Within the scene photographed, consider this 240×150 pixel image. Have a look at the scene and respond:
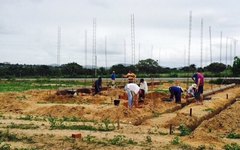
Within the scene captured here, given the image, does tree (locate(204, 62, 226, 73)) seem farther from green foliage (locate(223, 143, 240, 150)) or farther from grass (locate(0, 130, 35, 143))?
grass (locate(0, 130, 35, 143))

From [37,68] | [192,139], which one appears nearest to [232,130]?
[192,139]

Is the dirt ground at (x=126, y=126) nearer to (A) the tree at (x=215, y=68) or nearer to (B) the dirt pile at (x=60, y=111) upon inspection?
(B) the dirt pile at (x=60, y=111)

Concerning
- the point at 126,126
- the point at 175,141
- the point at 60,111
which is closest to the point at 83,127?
the point at 126,126

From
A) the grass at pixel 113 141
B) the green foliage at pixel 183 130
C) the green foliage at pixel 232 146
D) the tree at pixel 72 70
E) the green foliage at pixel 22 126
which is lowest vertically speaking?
the green foliage at pixel 232 146

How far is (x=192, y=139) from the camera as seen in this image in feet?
43.8

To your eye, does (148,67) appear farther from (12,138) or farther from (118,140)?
(118,140)

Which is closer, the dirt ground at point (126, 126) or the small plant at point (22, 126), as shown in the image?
the dirt ground at point (126, 126)

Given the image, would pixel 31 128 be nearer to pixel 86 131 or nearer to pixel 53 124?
pixel 53 124

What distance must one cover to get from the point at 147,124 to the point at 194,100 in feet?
31.1

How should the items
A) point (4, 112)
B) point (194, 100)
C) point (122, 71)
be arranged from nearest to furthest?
1. point (4, 112)
2. point (194, 100)
3. point (122, 71)

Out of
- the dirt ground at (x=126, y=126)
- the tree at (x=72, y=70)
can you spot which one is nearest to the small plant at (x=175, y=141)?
the dirt ground at (x=126, y=126)

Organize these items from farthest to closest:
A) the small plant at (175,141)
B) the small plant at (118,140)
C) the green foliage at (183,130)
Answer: the green foliage at (183,130) < the small plant at (175,141) < the small plant at (118,140)

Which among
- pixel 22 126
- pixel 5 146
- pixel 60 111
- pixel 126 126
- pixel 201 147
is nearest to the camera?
pixel 5 146

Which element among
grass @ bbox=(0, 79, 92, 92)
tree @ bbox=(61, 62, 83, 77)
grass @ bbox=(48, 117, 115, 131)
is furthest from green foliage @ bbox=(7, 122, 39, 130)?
tree @ bbox=(61, 62, 83, 77)
